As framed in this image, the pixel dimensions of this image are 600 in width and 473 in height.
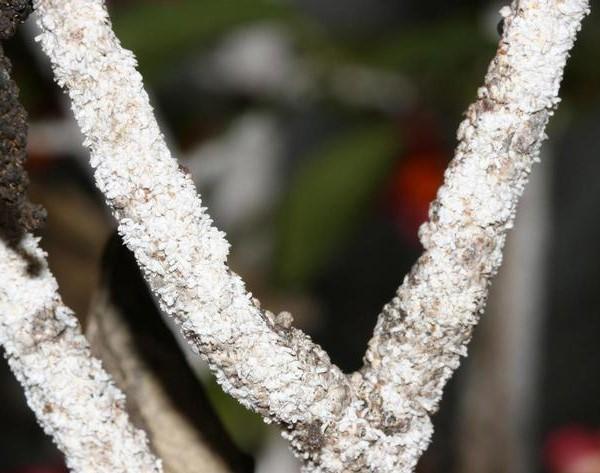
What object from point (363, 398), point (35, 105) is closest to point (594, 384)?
point (35, 105)

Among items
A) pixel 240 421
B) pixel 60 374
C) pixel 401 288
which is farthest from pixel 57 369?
pixel 240 421

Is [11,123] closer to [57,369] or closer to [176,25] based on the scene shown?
[57,369]

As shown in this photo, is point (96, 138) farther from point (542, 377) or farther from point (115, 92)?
point (542, 377)

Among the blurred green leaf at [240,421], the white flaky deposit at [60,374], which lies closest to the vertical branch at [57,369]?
the white flaky deposit at [60,374]

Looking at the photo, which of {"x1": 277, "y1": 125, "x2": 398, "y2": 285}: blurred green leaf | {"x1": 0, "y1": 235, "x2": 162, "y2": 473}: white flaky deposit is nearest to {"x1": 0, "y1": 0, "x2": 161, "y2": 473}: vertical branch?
{"x1": 0, "y1": 235, "x2": 162, "y2": 473}: white flaky deposit

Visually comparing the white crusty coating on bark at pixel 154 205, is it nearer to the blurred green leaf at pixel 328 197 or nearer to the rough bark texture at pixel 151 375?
the rough bark texture at pixel 151 375

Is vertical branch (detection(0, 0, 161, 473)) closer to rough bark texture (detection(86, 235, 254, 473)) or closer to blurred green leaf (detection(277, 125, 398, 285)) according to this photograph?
rough bark texture (detection(86, 235, 254, 473))
